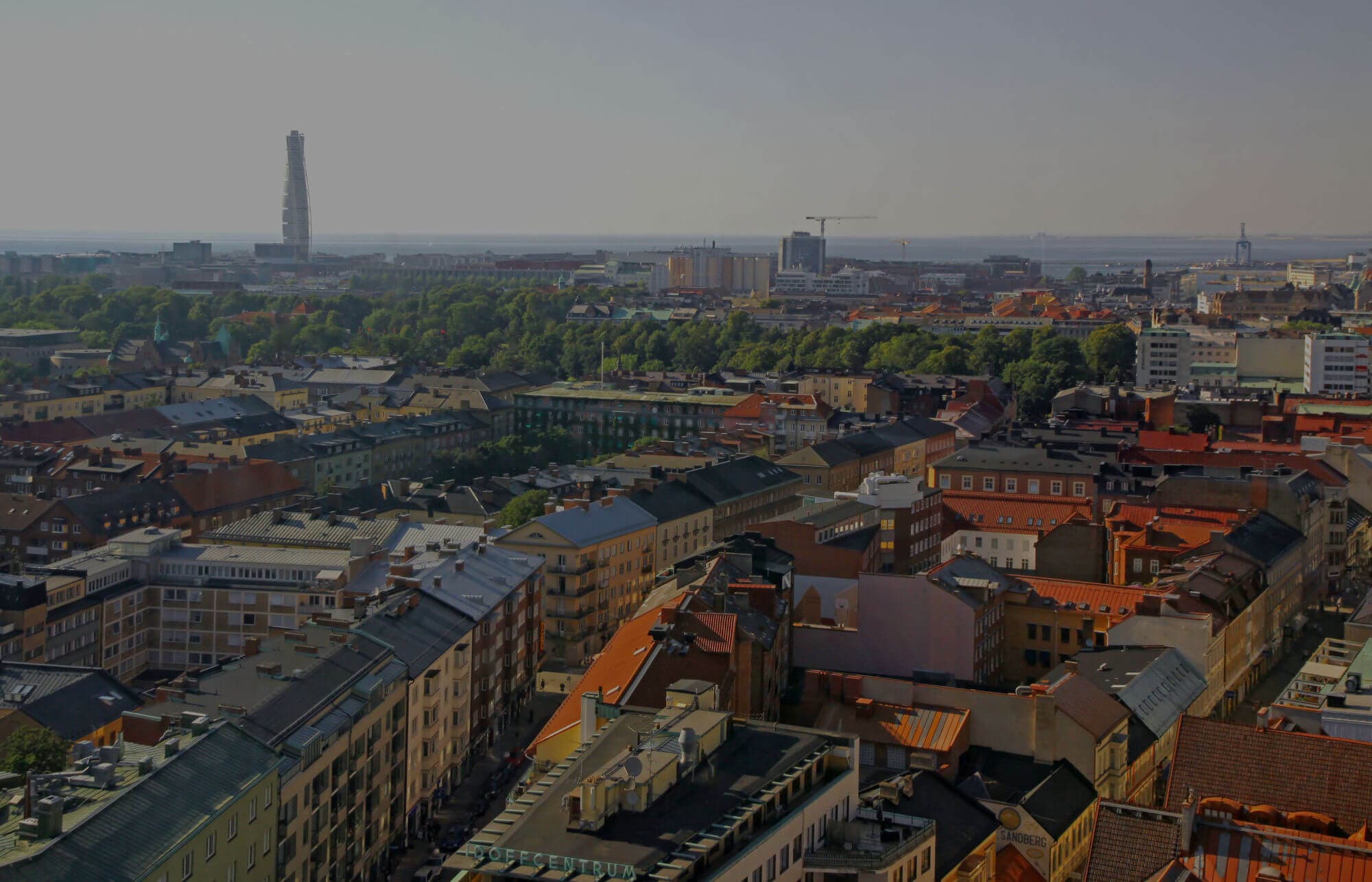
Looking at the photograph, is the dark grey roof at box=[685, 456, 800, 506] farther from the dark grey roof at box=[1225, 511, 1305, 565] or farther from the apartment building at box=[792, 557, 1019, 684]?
the apartment building at box=[792, 557, 1019, 684]

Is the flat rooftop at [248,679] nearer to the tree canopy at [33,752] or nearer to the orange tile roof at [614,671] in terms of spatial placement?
the tree canopy at [33,752]

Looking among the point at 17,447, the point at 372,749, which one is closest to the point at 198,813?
the point at 372,749

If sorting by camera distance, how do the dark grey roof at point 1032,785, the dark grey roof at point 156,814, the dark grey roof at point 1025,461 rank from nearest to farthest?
the dark grey roof at point 156,814 → the dark grey roof at point 1032,785 → the dark grey roof at point 1025,461

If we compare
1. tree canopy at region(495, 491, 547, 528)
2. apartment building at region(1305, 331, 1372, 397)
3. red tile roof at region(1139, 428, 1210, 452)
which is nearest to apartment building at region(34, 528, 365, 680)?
tree canopy at region(495, 491, 547, 528)

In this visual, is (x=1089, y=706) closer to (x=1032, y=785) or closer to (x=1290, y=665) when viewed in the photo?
(x=1032, y=785)

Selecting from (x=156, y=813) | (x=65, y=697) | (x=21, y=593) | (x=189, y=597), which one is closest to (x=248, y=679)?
(x=65, y=697)

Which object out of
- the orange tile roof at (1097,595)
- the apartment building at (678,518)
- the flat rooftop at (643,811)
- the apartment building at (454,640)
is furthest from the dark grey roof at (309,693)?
the apartment building at (678,518)
